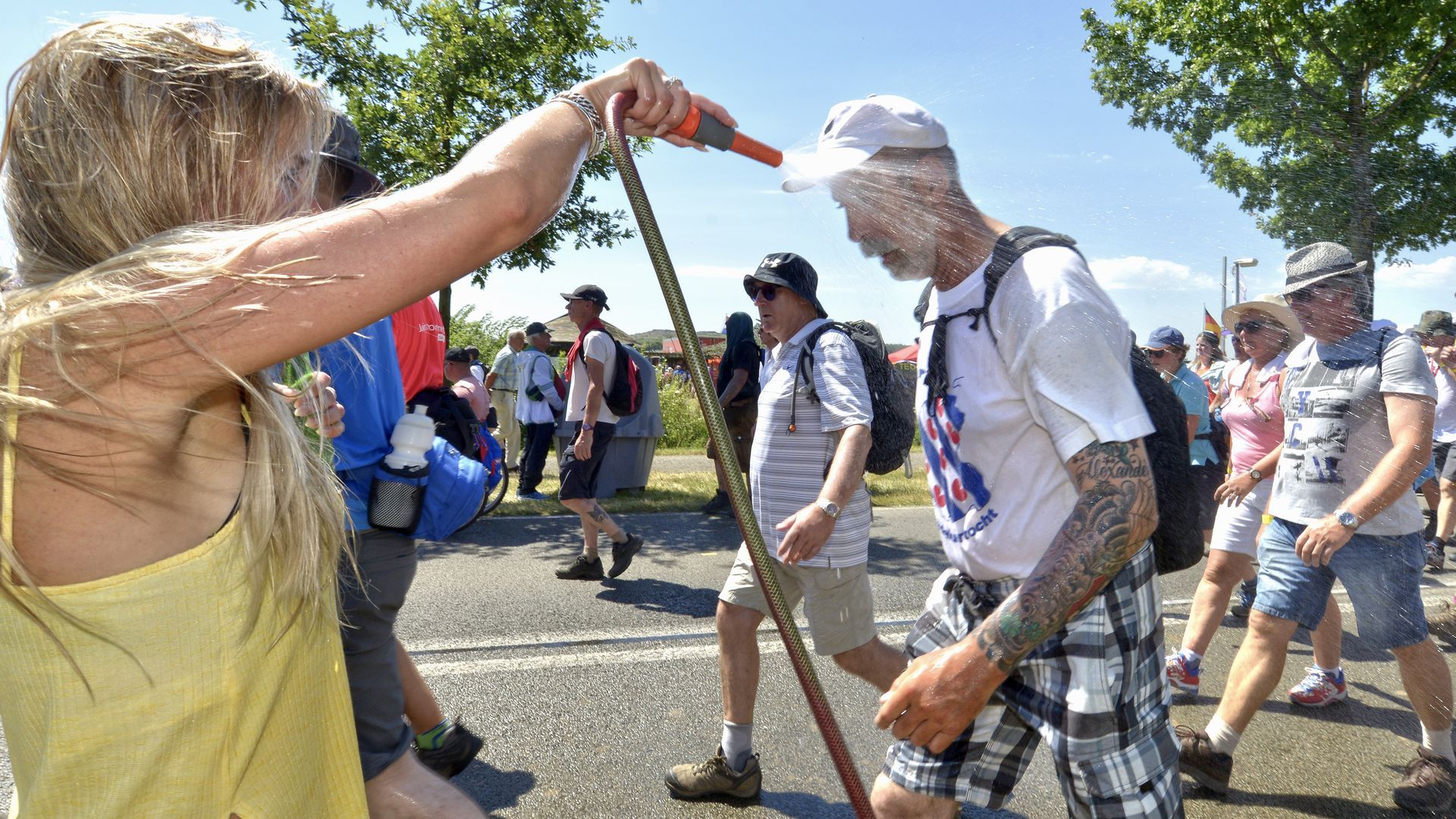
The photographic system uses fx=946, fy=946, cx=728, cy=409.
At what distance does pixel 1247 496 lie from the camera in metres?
4.46

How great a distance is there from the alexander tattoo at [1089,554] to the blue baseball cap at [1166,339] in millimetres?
5437

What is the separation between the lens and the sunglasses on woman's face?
360cm

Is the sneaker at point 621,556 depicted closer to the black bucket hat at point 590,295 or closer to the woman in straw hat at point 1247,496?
the black bucket hat at point 590,295

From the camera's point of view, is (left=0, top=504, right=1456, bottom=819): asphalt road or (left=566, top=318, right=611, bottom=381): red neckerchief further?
(left=566, top=318, right=611, bottom=381): red neckerchief

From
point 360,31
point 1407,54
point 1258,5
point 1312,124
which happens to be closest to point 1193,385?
point 1312,124

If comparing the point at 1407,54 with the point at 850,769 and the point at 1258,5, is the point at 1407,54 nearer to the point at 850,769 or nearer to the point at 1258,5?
the point at 1258,5

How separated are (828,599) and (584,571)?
3.07m

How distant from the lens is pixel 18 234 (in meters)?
1.01

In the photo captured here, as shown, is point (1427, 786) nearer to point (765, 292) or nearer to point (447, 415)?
point (765, 292)

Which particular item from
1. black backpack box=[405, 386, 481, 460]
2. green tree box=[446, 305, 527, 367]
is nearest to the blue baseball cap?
black backpack box=[405, 386, 481, 460]

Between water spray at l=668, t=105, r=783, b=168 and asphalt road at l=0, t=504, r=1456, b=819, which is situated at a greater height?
water spray at l=668, t=105, r=783, b=168

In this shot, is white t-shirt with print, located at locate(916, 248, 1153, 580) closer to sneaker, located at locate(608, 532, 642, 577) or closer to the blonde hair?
the blonde hair

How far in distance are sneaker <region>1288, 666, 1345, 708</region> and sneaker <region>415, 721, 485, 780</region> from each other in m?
3.41

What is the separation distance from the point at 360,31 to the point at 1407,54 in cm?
996
